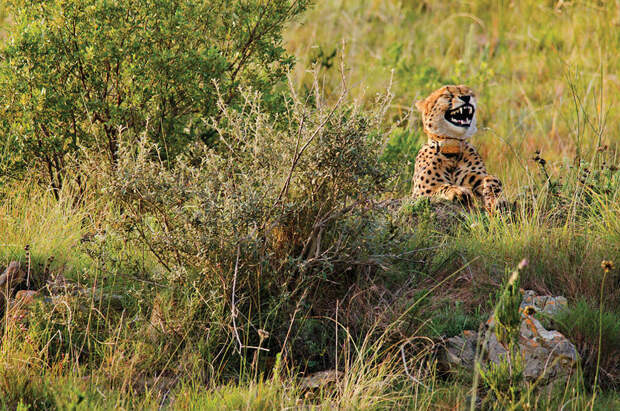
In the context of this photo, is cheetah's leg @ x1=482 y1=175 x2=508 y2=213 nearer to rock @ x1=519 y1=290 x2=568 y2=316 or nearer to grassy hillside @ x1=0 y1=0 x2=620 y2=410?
grassy hillside @ x1=0 y1=0 x2=620 y2=410

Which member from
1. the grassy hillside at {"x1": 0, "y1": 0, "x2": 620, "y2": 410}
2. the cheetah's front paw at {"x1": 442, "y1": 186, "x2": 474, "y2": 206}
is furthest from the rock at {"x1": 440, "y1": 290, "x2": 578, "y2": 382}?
the cheetah's front paw at {"x1": 442, "y1": 186, "x2": 474, "y2": 206}

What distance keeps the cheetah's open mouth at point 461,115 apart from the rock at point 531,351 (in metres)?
1.74

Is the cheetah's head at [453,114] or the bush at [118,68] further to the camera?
the cheetah's head at [453,114]

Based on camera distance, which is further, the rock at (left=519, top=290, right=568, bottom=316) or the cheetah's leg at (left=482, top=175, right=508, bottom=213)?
the cheetah's leg at (left=482, top=175, right=508, bottom=213)

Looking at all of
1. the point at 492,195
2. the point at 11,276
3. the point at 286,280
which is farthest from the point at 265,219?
the point at 492,195

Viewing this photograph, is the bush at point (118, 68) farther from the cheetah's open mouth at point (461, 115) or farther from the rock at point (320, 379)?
the rock at point (320, 379)

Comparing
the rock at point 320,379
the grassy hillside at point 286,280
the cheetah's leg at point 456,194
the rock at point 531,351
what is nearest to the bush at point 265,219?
the grassy hillside at point 286,280

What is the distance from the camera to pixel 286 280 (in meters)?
3.93

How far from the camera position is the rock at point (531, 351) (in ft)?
11.6

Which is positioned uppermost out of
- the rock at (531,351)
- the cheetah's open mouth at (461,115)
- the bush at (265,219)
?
the cheetah's open mouth at (461,115)

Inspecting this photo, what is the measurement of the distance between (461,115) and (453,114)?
5cm

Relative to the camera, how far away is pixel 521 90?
8094 millimetres

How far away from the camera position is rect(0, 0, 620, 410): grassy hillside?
11.5ft

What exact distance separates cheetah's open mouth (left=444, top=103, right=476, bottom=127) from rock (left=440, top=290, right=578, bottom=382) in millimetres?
1738
